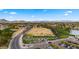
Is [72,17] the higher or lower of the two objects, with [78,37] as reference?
higher

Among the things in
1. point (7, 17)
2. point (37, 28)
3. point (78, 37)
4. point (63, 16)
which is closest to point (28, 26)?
point (37, 28)
